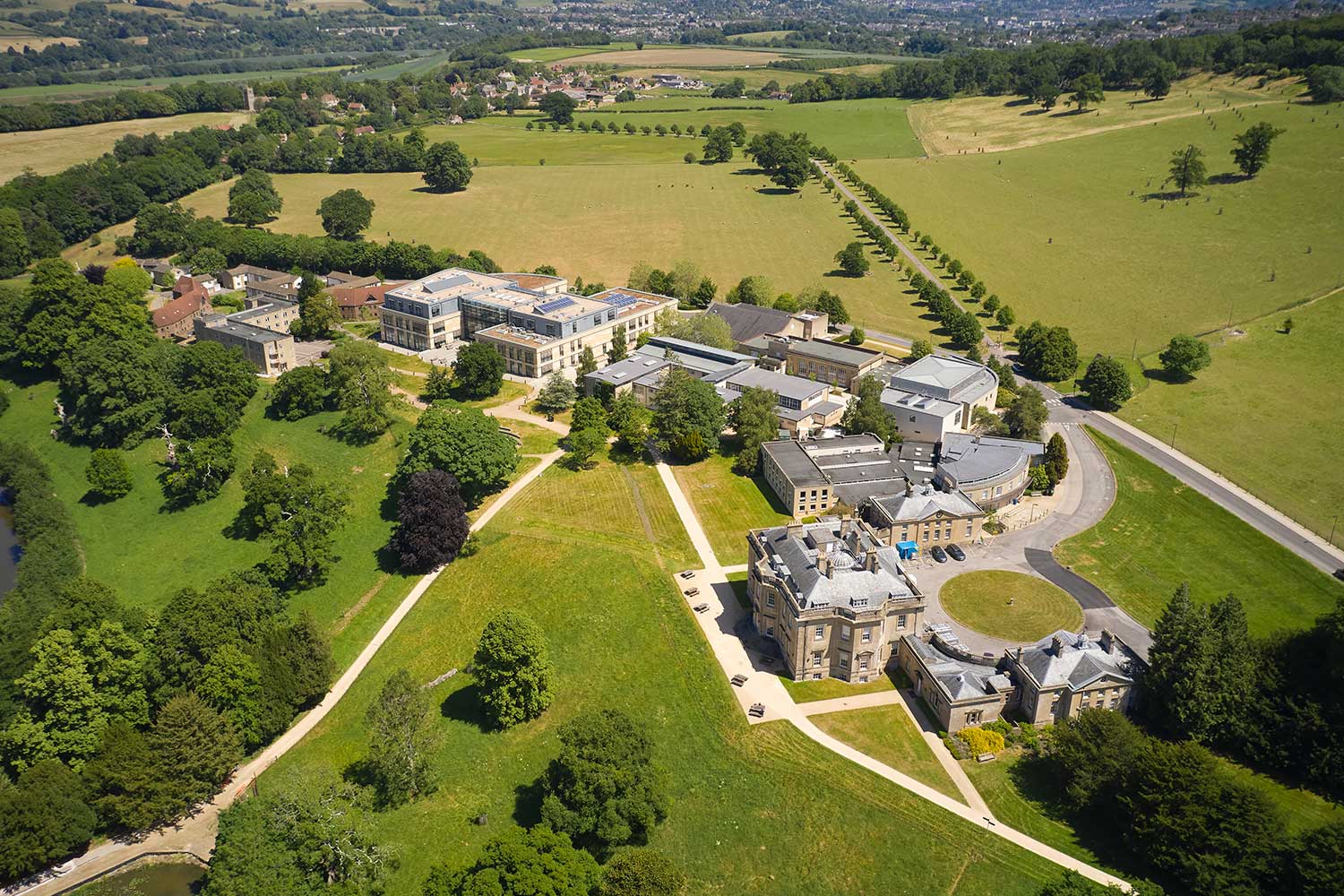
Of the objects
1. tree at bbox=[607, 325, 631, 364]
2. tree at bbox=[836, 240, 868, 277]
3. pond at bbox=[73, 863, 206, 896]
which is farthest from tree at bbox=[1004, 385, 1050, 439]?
pond at bbox=[73, 863, 206, 896]

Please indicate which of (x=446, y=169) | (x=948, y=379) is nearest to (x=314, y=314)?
(x=948, y=379)

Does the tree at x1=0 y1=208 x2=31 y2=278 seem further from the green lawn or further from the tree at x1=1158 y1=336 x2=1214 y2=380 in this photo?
the tree at x1=1158 y1=336 x2=1214 y2=380

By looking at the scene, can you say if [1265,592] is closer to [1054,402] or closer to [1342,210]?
[1054,402]

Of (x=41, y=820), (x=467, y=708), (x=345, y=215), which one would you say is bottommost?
(x=467, y=708)

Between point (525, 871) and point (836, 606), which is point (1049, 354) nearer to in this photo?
point (836, 606)

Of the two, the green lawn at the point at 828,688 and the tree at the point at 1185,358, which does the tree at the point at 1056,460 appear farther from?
the green lawn at the point at 828,688

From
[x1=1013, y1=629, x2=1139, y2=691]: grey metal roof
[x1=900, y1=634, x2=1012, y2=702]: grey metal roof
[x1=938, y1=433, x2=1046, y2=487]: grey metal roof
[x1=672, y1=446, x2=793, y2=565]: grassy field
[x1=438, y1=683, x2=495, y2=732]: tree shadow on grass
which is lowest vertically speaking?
[x1=438, y1=683, x2=495, y2=732]: tree shadow on grass

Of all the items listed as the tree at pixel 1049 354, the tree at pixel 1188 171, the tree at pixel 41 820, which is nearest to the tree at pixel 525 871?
the tree at pixel 41 820

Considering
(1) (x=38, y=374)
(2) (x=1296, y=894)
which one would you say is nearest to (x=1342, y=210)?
(2) (x=1296, y=894)
